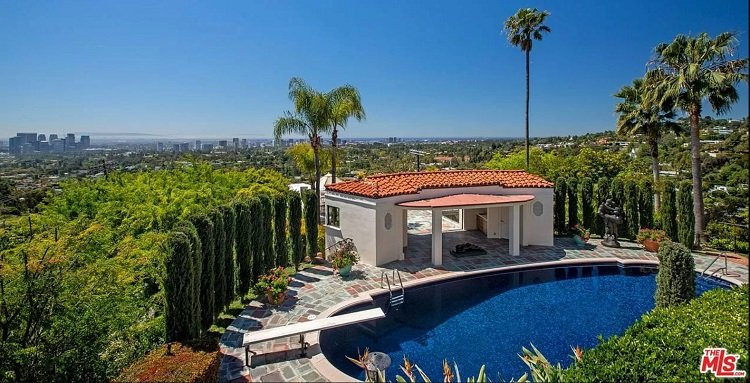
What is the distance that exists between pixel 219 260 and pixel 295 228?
5.13 metres

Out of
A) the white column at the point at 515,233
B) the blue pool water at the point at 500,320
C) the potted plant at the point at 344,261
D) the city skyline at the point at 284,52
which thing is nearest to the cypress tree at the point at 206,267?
the blue pool water at the point at 500,320

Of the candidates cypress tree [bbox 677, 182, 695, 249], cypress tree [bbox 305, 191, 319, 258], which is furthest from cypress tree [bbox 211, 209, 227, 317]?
cypress tree [bbox 677, 182, 695, 249]

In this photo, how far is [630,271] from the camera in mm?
17562

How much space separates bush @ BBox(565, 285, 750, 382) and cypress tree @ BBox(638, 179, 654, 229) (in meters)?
15.6

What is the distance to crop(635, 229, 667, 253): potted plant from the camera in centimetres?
1952

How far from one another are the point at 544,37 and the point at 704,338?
86.8 feet

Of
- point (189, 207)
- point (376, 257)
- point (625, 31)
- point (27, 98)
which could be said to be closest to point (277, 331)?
point (376, 257)

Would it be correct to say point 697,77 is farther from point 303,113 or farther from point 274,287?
point 274,287

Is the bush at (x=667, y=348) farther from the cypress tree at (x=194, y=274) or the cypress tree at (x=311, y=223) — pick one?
the cypress tree at (x=311, y=223)

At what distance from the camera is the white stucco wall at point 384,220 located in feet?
57.9

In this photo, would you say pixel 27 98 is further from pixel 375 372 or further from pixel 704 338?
pixel 704 338

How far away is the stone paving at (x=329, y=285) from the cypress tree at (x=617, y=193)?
8.36 ft

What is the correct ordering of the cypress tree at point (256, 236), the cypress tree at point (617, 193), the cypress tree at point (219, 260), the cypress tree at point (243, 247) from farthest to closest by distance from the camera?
the cypress tree at point (617, 193), the cypress tree at point (256, 236), the cypress tree at point (243, 247), the cypress tree at point (219, 260)

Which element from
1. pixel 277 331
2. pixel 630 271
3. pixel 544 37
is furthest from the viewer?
pixel 544 37
